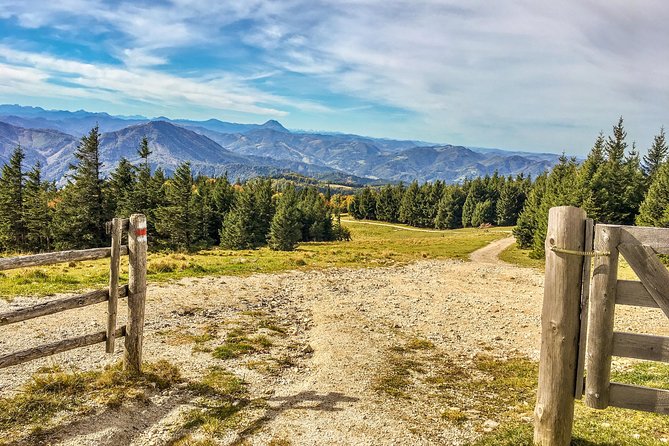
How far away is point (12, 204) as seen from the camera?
64125 millimetres

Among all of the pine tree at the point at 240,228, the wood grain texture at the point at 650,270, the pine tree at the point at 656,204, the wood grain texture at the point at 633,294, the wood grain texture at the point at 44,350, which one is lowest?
the pine tree at the point at 240,228

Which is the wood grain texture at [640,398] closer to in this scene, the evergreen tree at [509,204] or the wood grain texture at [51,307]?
the wood grain texture at [51,307]

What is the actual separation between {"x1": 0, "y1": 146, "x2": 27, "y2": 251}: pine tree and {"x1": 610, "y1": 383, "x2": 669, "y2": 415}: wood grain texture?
81347 mm

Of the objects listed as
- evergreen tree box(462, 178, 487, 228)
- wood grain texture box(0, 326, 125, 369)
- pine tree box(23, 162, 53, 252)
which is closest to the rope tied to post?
wood grain texture box(0, 326, 125, 369)

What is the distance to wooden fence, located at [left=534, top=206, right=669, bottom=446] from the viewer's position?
4.69 metres

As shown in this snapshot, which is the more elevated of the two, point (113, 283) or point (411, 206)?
point (411, 206)

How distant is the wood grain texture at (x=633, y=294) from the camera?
4.69 meters

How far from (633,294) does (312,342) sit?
9366mm

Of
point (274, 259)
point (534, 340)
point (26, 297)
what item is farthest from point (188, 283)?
point (534, 340)

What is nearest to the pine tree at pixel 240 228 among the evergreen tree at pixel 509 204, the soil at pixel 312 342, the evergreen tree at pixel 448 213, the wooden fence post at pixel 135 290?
the soil at pixel 312 342

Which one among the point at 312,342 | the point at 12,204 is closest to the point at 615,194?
the point at 312,342

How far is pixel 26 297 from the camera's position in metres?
15.6

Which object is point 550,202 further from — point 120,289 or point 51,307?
point 51,307

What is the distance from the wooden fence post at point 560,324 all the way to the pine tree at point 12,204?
265 ft
